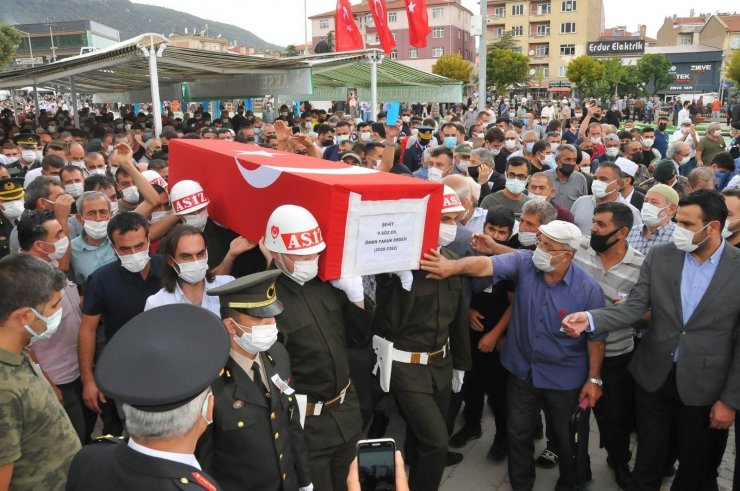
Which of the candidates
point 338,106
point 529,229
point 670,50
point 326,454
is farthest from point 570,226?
point 670,50

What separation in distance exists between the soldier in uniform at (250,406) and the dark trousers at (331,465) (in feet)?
1.24

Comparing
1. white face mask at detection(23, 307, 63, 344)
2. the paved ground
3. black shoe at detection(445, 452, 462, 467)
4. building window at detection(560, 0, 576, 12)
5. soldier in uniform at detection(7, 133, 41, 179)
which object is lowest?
the paved ground

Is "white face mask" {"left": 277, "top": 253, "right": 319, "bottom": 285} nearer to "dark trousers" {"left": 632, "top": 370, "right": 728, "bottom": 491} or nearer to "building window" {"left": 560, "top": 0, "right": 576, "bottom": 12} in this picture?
"dark trousers" {"left": 632, "top": 370, "right": 728, "bottom": 491}

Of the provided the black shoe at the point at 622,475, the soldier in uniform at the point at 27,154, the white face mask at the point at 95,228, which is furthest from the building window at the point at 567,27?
the white face mask at the point at 95,228

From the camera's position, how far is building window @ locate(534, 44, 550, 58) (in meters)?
65.9

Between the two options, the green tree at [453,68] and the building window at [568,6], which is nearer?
the green tree at [453,68]

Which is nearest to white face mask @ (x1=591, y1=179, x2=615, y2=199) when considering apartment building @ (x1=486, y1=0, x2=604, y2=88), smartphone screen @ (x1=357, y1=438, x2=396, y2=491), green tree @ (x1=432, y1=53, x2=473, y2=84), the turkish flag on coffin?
the turkish flag on coffin

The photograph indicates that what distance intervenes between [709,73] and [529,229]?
68.1 m

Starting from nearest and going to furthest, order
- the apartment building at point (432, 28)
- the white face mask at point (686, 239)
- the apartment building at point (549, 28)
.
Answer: the white face mask at point (686, 239) → the apartment building at point (549, 28) → the apartment building at point (432, 28)

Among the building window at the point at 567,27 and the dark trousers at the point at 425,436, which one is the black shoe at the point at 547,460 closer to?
the dark trousers at the point at 425,436

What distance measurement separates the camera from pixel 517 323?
11.9ft

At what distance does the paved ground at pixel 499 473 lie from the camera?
12.5ft

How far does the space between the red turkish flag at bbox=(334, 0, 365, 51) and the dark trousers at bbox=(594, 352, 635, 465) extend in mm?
13034

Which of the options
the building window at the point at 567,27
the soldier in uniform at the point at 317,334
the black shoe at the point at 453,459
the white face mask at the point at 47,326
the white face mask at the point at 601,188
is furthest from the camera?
the building window at the point at 567,27
